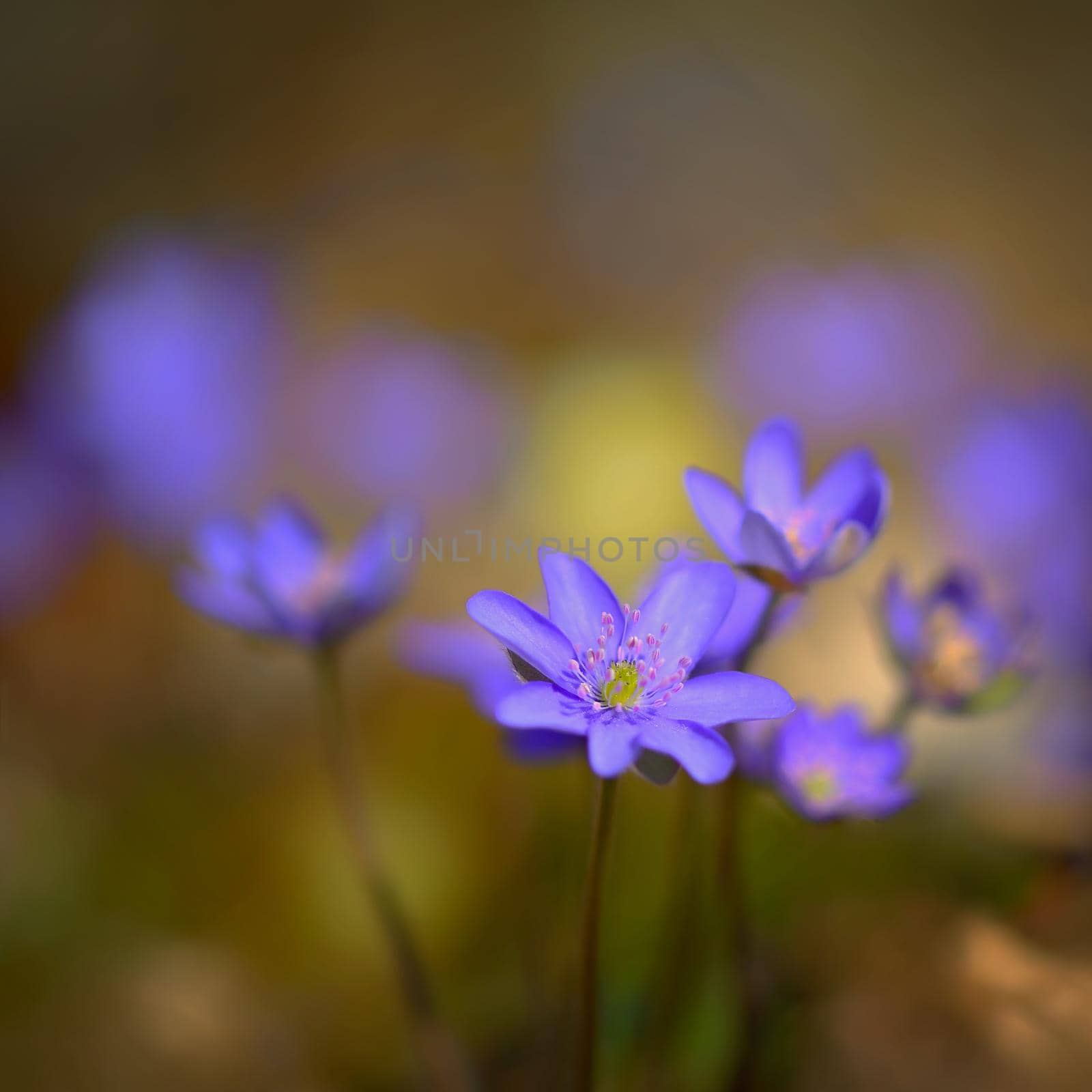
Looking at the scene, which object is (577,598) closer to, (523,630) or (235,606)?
(523,630)

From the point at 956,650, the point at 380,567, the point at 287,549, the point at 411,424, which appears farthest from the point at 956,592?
the point at 411,424

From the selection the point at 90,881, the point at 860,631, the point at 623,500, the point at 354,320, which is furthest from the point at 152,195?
the point at 860,631

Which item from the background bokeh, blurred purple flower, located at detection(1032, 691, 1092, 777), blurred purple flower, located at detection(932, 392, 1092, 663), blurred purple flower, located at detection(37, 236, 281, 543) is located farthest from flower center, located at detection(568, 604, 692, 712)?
blurred purple flower, located at detection(37, 236, 281, 543)

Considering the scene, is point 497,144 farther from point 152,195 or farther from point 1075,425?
point 1075,425

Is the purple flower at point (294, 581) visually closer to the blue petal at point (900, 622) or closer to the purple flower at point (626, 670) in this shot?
the purple flower at point (626, 670)

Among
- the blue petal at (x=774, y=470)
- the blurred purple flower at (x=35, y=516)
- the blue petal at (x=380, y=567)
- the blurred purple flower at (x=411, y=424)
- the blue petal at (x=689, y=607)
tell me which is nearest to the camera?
the blue petal at (x=689, y=607)

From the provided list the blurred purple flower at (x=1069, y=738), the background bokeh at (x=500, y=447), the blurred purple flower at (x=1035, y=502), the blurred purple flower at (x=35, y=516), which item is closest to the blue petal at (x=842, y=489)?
the background bokeh at (x=500, y=447)

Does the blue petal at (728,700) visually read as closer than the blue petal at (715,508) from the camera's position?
Yes
